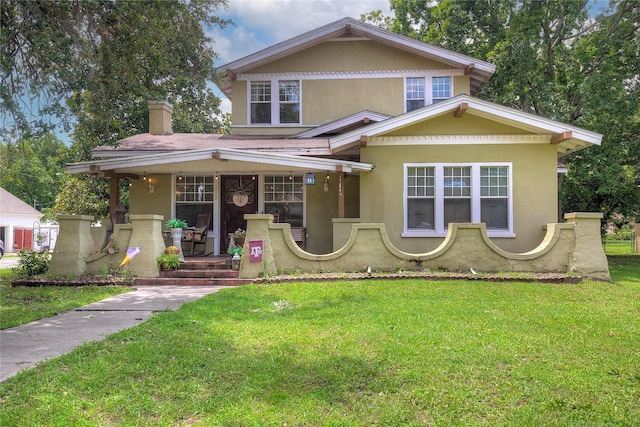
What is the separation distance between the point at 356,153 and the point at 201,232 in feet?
15.7

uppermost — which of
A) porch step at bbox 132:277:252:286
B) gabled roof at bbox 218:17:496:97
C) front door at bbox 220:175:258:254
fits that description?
gabled roof at bbox 218:17:496:97

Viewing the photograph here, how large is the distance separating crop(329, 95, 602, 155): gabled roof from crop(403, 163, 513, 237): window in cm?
104

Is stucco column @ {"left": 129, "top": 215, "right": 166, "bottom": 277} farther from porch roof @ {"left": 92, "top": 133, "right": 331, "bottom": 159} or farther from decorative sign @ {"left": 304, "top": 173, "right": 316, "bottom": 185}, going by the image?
decorative sign @ {"left": 304, "top": 173, "right": 316, "bottom": 185}

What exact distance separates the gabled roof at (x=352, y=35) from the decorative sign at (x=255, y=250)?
7037 mm

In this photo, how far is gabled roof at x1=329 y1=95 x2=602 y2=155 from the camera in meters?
10.2

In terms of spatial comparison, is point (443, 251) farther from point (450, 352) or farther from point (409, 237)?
point (450, 352)

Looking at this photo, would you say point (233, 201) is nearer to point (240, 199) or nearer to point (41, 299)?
point (240, 199)

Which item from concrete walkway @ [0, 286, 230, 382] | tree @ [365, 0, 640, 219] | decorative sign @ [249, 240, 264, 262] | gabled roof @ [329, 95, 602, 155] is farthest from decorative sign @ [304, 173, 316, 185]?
tree @ [365, 0, 640, 219]

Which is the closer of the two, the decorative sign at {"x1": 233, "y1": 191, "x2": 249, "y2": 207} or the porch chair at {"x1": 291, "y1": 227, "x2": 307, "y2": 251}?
the porch chair at {"x1": 291, "y1": 227, "x2": 307, "y2": 251}

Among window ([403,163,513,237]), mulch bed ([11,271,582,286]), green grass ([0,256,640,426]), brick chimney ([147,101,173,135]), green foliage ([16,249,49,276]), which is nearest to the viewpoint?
green grass ([0,256,640,426])

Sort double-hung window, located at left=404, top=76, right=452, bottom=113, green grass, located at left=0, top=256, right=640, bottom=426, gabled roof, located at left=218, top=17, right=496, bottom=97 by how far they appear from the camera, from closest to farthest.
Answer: green grass, located at left=0, top=256, right=640, bottom=426 → gabled roof, located at left=218, top=17, right=496, bottom=97 → double-hung window, located at left=404, top=76, right=452, bottom=113

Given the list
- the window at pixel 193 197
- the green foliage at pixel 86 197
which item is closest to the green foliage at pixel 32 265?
the window at pixel 193 197

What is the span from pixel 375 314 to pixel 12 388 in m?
4.04

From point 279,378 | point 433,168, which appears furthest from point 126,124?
point 279,378
